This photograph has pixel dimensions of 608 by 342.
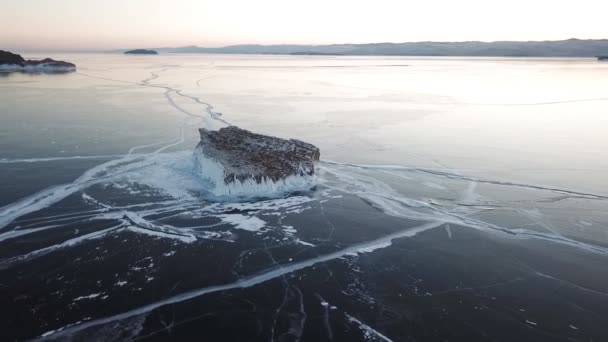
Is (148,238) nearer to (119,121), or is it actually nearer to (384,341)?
(384,341)

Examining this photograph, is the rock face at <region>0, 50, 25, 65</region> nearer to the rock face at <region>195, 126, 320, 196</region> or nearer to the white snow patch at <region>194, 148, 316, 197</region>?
the rock face at <region>195, 126, 320, 196</region>

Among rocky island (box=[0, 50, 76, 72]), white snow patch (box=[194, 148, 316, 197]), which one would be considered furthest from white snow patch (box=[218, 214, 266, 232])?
rocky island (box=[0, 50, 76, 72])

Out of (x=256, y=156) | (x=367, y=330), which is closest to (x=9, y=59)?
(x=256, y=156)

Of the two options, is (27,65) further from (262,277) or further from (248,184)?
(262,277)

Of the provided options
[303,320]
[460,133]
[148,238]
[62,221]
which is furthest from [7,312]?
[460,133]

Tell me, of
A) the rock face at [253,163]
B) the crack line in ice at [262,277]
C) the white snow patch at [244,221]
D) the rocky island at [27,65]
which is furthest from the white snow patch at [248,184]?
the rocky island at [27,65]

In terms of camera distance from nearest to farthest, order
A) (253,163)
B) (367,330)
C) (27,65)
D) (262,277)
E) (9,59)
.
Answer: (367,330)
(262,277)
(253,163)
(9,59)
(27,65)
